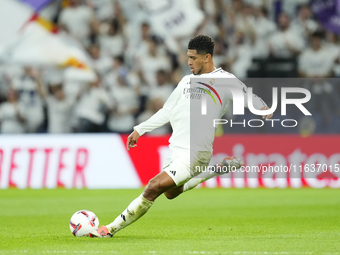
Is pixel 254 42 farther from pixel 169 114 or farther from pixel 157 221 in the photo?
pixel 169 114

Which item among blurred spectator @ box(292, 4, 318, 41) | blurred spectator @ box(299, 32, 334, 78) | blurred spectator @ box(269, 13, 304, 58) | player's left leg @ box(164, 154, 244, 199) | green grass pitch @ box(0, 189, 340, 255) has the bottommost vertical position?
green grass pitch @ box(0, 189, 340, 255)

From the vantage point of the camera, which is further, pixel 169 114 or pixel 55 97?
pixel 55 97

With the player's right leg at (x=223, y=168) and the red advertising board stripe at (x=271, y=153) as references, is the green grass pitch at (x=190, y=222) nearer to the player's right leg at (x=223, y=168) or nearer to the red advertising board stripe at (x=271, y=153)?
the red advertising board stripe at (x=271, y=153)

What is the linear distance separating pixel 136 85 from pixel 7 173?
12.8ft

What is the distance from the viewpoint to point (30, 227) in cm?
903

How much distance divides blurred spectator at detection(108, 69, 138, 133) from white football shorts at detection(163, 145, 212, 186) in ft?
27.2

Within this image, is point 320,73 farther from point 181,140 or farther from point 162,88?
point 181,140

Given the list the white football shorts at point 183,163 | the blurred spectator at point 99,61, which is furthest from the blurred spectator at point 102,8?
the white football shorts at point 183,163

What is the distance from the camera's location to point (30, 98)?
634 inches

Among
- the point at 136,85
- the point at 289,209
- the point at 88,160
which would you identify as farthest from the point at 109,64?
the point at 289,209

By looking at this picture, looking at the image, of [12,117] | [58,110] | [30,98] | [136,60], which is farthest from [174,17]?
[12,117]

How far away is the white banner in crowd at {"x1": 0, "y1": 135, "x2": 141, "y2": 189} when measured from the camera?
15016 mm

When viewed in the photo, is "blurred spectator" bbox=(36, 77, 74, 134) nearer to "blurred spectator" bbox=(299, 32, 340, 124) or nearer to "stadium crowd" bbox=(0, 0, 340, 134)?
"stadium crowd" bbox=(0, 0, 340, 134)

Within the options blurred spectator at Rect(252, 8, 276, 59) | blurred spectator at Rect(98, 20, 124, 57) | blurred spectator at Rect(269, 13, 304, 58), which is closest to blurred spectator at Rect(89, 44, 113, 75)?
blurred spectator at Rect(98, 20, 124, 57)
